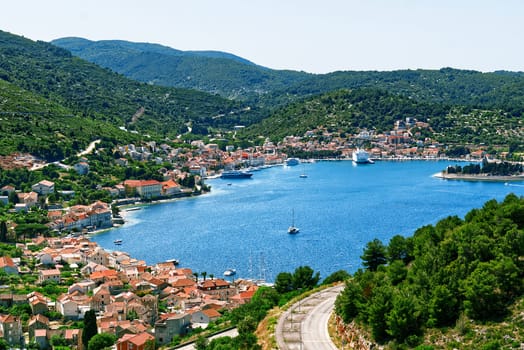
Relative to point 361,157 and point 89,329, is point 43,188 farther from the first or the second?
point 361,157

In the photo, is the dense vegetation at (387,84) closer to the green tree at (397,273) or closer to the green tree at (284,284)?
the green tree at (284,284)

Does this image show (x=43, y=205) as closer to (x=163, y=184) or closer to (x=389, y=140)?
(x=163, y=184)

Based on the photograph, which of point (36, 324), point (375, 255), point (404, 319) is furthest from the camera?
point (36, 324)

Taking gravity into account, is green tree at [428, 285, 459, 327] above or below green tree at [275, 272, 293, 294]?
above

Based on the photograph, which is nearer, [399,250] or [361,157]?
[399,250]

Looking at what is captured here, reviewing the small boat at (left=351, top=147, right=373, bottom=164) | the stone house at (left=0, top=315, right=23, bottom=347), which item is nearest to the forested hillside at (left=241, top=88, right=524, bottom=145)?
the small boat at (left=351, top=147, right=373, bottom=164)

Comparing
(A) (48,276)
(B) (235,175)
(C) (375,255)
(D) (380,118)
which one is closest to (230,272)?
(A) (48,276)

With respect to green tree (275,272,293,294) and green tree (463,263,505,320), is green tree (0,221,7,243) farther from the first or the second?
green tree (463,263,505,320)

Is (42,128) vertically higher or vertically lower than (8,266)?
A: higher
